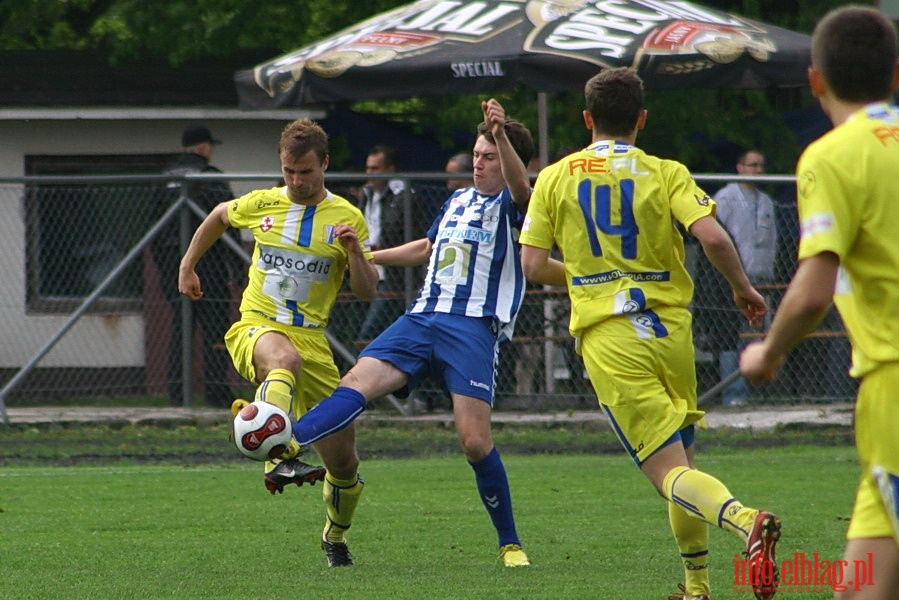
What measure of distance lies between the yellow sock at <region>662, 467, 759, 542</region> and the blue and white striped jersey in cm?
196

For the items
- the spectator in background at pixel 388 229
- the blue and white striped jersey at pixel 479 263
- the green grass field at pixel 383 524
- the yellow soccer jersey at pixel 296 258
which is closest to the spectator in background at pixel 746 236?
the green grass field at pixel 383 524

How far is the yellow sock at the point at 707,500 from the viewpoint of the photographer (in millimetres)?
5156

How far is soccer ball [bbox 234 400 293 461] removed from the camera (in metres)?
6.12

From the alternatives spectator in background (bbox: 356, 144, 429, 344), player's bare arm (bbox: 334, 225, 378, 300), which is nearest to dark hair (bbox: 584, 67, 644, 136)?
player's bare arm (bbox: 334, 225, 378, 300)

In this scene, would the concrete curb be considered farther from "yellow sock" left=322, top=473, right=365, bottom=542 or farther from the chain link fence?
"yellow sock" left=322, top=473, right=365, bottom=542

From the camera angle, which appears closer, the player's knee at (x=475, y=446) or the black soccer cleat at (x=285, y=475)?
the black soccer cleat at (x=285, y=475)

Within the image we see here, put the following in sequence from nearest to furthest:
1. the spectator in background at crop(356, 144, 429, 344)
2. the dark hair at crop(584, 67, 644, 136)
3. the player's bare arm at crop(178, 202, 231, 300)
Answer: the dark hair at crop(584, 67, 644, 136), the player's bare arm at crop(178, 202, 231, 300), the spectator in background at crop(356, 144, 429, 344)

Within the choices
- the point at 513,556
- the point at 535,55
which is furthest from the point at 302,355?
the point at 535,55

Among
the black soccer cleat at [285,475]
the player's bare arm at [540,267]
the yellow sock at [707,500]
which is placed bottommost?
the black soccer cleat at [285,475]

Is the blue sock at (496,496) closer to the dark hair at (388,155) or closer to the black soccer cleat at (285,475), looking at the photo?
the black soccer cleat at (285,475)

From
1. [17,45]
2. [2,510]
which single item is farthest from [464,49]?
[17,45]

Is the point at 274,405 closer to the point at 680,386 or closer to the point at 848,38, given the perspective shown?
the point at 680,386

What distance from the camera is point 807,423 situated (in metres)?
13.1

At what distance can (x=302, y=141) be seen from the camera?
23.4 ft
